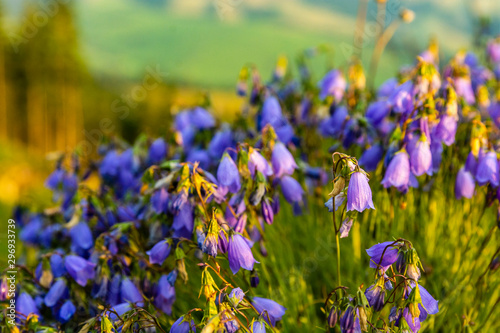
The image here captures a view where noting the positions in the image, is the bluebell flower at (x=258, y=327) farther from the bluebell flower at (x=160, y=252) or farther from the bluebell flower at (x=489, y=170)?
the bluebell flower at (x=489, y=170)

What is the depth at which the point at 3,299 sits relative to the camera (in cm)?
225

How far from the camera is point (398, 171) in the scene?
2107mm

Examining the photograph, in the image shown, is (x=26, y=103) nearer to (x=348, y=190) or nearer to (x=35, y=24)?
(x=35, y=24)

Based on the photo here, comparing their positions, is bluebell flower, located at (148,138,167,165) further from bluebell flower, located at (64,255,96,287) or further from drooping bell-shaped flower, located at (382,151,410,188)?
drooping bell-shaped flower, located at (382,151,410,188)

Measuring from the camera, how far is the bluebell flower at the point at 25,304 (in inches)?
91.7

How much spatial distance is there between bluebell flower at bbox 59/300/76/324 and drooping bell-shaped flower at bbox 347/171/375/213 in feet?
4.63

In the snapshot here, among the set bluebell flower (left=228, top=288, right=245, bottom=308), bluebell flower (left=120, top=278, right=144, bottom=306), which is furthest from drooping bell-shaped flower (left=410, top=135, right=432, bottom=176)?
bluebell flower (left=120, top=278, right=144, bottom=306)

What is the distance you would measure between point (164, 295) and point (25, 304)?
76cm

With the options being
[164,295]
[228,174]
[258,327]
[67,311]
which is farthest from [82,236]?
[258,327]

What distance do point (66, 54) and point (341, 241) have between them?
1065 inches

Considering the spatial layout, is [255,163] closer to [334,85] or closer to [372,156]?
[372,156]

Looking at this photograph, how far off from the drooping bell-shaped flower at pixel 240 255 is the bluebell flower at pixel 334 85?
179 cm

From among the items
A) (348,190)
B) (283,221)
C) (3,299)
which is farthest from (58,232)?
(348,190)

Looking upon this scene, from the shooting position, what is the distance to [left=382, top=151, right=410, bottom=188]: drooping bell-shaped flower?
82.8 inches
